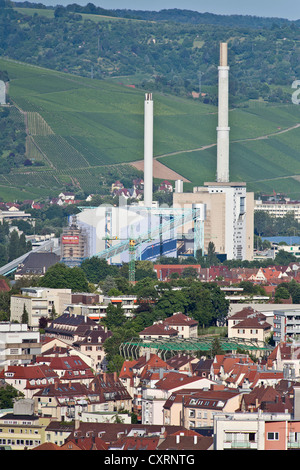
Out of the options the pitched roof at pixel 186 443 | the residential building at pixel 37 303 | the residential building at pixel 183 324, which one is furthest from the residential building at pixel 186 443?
the residential building at pixel 37 303

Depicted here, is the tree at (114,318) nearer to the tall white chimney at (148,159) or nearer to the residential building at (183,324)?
the residential building at (183,324)

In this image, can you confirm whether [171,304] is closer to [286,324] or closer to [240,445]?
[286,324]

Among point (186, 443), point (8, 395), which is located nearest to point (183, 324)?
point (8, 395)

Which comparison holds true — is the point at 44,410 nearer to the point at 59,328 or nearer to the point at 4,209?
the point at 59,328

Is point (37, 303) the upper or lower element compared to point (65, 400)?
upper

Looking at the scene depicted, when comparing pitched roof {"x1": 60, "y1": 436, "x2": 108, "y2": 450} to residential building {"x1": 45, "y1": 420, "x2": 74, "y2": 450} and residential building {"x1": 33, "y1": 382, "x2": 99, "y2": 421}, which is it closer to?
residential building {"x1": 45, "y1": 420, "x2": 74, "y2": 450}

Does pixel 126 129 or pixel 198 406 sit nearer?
pixel 198 406
